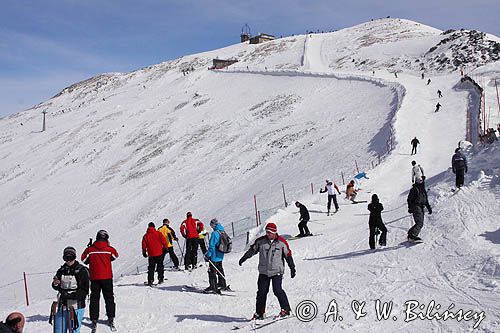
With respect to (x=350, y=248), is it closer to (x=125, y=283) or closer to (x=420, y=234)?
(x=420, y=234)

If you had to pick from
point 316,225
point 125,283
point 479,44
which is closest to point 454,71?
point 479,44

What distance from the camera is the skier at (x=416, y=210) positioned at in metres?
10.6

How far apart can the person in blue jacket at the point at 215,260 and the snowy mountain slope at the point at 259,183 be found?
574mm

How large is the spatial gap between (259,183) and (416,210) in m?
20.0

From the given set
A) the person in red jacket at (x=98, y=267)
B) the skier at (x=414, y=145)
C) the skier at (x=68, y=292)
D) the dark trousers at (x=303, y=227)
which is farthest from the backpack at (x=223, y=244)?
the skier at (x=414, y=145)

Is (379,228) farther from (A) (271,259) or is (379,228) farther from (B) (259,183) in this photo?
(B) (259,183)

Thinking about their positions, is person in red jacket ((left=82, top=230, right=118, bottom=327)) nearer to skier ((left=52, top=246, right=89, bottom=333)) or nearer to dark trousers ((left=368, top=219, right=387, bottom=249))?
skier ((left=52, top=246, right=89, bottom=333))

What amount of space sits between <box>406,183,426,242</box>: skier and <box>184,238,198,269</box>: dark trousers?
5.75 m

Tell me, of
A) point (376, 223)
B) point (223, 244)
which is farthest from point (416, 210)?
point (223, 244)

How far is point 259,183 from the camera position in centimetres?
3034

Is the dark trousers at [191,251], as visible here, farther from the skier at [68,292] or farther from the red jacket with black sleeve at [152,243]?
the skier at [68,292]

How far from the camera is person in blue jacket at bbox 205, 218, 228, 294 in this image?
9.52 metres

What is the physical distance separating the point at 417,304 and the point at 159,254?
6074 mm

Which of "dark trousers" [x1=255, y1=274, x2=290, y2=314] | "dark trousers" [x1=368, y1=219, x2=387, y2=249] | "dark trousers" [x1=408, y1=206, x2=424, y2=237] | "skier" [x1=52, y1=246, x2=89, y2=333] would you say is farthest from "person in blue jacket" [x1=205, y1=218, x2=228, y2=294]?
"dark trousers" [x1=408, y1=206, x2=424, y2=237]
